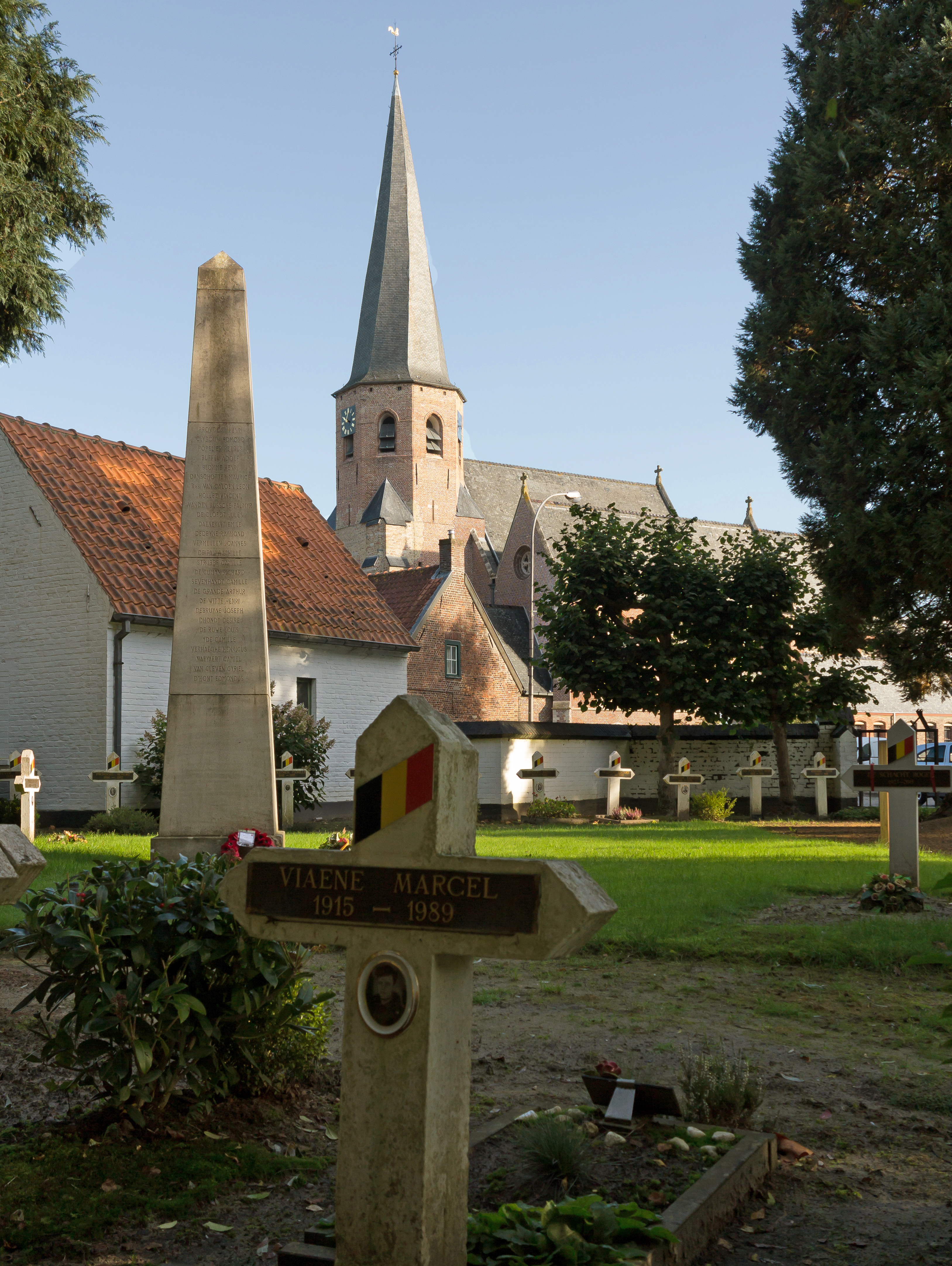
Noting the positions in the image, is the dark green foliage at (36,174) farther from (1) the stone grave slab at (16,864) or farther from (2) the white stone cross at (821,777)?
(2) the white stone cross at (821,777)

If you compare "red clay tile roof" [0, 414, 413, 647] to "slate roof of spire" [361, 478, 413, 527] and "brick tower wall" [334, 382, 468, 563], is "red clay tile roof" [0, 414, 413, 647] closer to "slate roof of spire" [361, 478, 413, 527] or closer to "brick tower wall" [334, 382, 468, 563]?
"slate roof of spire" [361, 478, 413, 527]

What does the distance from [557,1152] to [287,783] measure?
15.5m

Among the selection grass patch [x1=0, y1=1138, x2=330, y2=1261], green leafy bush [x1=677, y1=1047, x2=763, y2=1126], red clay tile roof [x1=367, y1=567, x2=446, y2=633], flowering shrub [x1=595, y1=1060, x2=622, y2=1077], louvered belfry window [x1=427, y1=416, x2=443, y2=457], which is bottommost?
grass patch [x1=0, y1=1138, x2=330, y2=1261]

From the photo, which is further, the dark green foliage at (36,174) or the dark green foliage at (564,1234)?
the dark green foliage at (36,174)

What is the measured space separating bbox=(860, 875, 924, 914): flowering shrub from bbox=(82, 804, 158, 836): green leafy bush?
11.9 metres

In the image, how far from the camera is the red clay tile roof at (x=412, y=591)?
41.0m

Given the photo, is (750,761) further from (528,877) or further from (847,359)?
(528,877)

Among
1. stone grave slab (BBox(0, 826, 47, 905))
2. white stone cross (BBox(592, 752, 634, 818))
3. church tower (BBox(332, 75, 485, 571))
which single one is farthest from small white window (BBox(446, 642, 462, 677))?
stone grave slab (BBox(0, 826, 47, 905))

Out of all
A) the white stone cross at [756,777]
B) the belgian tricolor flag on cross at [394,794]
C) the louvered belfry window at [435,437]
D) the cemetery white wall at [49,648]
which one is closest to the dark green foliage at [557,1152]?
the belgian tricolor flag on cross at [394,794]

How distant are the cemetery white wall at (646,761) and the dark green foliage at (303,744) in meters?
5.12

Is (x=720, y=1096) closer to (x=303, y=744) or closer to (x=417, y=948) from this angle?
(x=417, y=948)

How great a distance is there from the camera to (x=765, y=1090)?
4.98 meters

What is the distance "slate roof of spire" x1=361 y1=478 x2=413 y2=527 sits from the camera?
67750 millimetres

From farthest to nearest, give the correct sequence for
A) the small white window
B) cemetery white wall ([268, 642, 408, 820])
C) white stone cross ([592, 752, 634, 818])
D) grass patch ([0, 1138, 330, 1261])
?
the small white window, white stone cross ([592, 752, 634, 818]), cemetery white wall ([268, 642, 408, 820]), grass patch ([0, 1138, 330, 1261])
